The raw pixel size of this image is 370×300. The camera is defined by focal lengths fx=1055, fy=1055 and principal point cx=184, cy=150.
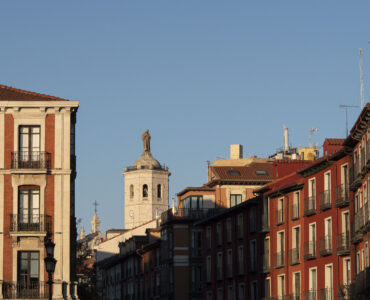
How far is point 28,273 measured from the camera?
214 ft

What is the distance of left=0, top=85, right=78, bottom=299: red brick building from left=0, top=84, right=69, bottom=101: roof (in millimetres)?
575

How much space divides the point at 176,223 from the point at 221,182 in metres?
6.40

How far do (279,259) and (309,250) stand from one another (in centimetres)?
661

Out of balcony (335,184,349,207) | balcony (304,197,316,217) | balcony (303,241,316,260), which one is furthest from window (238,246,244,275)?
balcony (335,184,349,207)

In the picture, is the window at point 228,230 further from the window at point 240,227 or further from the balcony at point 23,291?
the balcony at point 23,291

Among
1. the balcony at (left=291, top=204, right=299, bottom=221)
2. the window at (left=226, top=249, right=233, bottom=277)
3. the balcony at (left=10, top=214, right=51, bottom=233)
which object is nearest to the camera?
the balcony at (left=10, top=214, right=51, bottom=233)

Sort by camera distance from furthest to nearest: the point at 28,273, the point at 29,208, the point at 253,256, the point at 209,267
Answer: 1. the point at 209,267
2. the point at 253,256
3. the point at 29,208
4. the point at 28,273

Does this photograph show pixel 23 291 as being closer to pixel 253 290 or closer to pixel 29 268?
pixel 29 268

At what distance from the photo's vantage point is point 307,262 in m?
71.9

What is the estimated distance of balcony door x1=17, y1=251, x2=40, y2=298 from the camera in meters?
64.7

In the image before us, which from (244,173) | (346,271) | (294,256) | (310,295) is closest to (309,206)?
(294,256)

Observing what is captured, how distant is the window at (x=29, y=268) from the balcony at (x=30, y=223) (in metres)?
1.43

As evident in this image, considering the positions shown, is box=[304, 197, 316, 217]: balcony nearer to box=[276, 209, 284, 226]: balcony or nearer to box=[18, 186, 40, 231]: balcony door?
box=[276, 209, 284, 226]: balcony

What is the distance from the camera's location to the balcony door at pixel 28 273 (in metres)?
64.7
